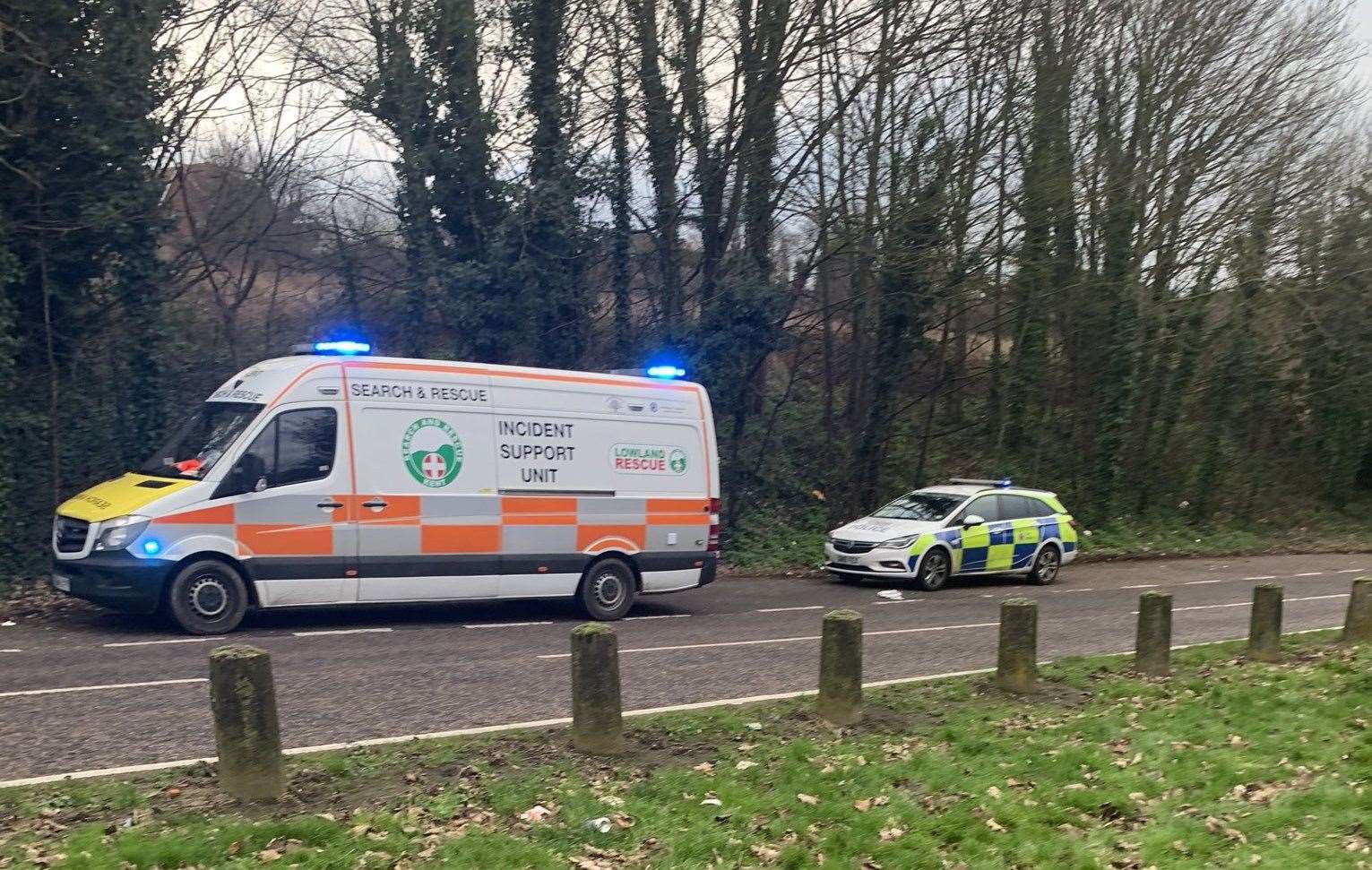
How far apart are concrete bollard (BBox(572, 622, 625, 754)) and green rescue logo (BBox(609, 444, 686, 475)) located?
6.90 m

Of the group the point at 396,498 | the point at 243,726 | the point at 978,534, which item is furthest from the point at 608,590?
the point at 243,726

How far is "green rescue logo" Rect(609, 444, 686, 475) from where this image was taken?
44.0 feet

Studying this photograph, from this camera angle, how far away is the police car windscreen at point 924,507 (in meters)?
18.1

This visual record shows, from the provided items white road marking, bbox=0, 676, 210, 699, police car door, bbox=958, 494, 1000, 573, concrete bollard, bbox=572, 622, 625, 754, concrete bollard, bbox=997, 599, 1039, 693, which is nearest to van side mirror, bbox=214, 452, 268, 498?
white road marking, bbox=0, 676, 210, 699

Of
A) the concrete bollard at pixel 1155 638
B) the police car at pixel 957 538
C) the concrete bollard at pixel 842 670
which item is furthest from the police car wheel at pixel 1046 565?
the concrete bollard at pixel 842 670

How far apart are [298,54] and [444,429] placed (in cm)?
948

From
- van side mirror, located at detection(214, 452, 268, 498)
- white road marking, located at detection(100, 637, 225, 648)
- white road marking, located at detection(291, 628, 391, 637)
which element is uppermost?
van side mirror, located at detection(214, 452, 268, 498)

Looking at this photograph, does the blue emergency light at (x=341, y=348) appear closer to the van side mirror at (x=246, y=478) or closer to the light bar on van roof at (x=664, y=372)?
the van side mirror at (x=246, y=478)

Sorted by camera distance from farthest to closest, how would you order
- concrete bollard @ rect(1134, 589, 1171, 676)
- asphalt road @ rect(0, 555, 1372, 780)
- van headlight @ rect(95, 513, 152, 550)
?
1. van headlight @ rect(95, 513, 152, 550)
2. concrete bollard @ rect(1134, 589, 1171, 676)
3. asphalt road @ rect(0, 555, 1372, 780)

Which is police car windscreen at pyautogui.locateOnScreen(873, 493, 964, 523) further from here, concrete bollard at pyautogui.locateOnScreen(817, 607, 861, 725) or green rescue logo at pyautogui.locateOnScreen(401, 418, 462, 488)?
concrete bollard at pyautogui.locateOnScreen(817, 607, 861, 725)

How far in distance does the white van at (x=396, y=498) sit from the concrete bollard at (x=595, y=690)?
5649 millimetres

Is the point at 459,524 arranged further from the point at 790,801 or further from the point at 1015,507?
the point at 1015,507

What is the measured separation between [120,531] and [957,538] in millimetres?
11795

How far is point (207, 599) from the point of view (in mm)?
10812
